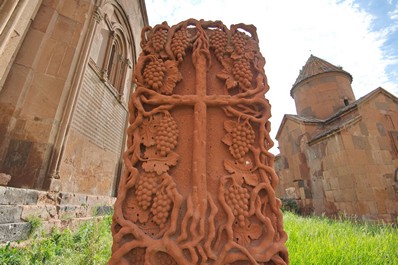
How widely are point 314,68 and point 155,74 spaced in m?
12.7

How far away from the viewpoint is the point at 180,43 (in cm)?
185

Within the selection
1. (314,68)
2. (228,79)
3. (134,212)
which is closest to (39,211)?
(134,212)

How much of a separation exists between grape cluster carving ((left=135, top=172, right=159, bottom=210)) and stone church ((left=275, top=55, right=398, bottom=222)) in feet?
24.0

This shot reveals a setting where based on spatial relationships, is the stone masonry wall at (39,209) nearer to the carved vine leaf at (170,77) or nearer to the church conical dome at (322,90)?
the carved vine leaf at (170,77)

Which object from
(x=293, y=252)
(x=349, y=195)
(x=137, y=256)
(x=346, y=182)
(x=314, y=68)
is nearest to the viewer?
(x=137, y=256)

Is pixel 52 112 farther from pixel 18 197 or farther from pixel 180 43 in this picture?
pixel 180 43

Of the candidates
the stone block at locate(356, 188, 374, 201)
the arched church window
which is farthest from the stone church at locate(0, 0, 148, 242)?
the stone block at locate(356, 188, 374, 201)

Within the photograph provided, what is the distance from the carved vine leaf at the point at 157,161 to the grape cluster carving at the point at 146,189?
0.18 feet

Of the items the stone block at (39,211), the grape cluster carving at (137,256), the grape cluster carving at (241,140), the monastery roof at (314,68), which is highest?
the monastery roof at (314,68)

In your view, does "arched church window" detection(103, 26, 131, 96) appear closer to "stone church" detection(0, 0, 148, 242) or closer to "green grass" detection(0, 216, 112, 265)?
"stone church" detection(0, 0, 148, 242)

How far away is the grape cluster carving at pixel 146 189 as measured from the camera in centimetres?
137

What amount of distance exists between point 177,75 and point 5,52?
365cm

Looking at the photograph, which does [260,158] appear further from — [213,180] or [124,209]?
[124,209]

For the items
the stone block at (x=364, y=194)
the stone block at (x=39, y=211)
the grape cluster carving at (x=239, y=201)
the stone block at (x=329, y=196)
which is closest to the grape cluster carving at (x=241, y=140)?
the grape cluster carving at (x=239, y=201)
